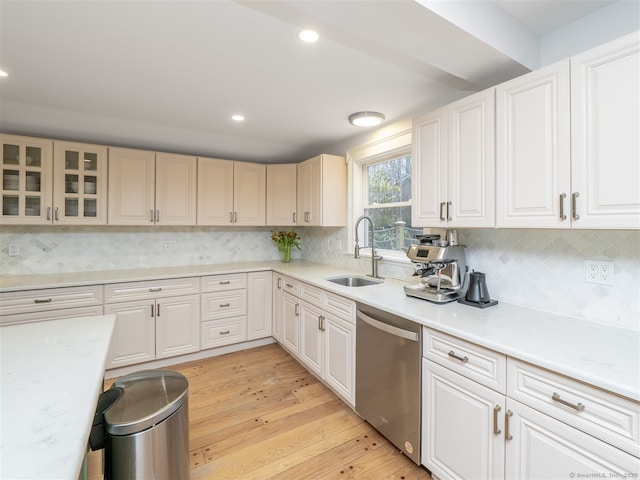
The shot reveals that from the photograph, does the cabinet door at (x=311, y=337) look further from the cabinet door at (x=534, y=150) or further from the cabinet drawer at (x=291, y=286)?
the cabinet door at (x=534, y=150)

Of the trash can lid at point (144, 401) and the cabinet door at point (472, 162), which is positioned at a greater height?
the cabinet door at point (472, 162)

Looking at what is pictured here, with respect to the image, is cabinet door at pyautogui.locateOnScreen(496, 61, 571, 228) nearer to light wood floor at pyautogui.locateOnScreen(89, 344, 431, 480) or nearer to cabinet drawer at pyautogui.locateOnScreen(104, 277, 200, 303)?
light wood floor at pyautogui.locateOnScreen(89, 344, 431, 480)

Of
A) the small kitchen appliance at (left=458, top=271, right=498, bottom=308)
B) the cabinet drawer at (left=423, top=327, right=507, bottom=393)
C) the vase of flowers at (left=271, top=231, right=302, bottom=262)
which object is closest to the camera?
the cabinet drawer at (left=423, top=327, right=507, bottom=393)

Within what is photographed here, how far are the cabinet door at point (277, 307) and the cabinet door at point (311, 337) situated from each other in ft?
1.73

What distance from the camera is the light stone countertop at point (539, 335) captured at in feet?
3.43

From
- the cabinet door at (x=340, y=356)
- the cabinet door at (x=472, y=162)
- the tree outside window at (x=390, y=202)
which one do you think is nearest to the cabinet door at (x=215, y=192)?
the tree outside window at (x=390, y=202)

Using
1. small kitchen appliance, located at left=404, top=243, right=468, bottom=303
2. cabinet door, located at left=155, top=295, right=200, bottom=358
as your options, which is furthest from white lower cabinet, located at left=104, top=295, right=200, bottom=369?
small kitchen appliance, located at left=404, top=243, right=468, bottom=303

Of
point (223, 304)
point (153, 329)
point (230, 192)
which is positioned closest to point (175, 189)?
point (230, 192)

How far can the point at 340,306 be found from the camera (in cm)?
230

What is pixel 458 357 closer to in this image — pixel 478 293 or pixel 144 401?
pixel 478 293

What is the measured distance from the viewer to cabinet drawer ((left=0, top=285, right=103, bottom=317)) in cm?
238

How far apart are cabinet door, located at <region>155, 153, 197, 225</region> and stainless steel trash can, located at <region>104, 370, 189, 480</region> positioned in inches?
82.6

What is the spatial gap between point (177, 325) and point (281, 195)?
6.13 feet

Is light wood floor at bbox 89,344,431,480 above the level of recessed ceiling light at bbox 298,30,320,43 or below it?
below
